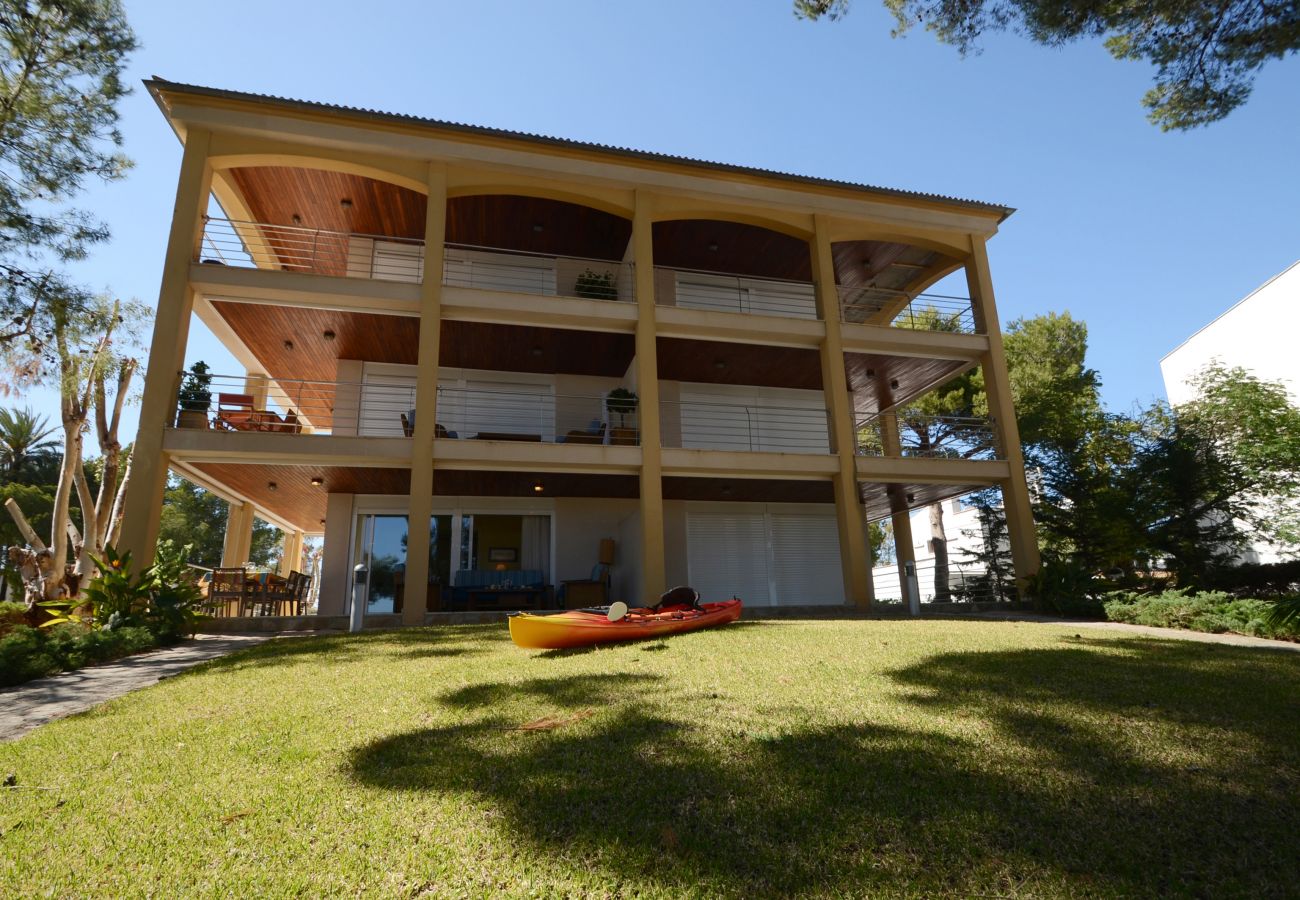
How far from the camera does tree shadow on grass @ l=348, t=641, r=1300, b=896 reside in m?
2.28

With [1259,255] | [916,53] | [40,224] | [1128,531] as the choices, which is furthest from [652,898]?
[1259,255]

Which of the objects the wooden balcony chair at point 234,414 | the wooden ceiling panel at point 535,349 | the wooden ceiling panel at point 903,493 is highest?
the wooden ceiling panel at point 535,349

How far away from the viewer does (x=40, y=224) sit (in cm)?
1086

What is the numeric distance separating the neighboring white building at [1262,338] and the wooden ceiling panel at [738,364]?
1242 cm

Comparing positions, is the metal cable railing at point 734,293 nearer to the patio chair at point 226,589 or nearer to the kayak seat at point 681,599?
the kayak seat at point 681,599

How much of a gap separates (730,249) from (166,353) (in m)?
12.0

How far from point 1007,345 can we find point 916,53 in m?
18.2

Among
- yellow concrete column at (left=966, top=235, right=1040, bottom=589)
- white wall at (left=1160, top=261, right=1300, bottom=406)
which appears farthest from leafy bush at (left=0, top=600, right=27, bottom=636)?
white wall at (left=1160, top=261, right=1300, bottom=406)

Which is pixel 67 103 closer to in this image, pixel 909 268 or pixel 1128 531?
pixel 909 268

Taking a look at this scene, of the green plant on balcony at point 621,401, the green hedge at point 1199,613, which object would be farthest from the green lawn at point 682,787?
the green plant on balcony at point 621,401

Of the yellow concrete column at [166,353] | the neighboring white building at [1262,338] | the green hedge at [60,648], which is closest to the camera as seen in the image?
the green hedge at [60,648]

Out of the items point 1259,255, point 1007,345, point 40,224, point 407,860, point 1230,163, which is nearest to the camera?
point 407,860

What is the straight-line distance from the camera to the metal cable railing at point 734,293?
16.5 m

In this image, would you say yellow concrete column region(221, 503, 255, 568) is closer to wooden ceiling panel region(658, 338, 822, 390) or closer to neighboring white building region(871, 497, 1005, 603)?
wooden ceiling panel region(658, 338, 822, 390)
